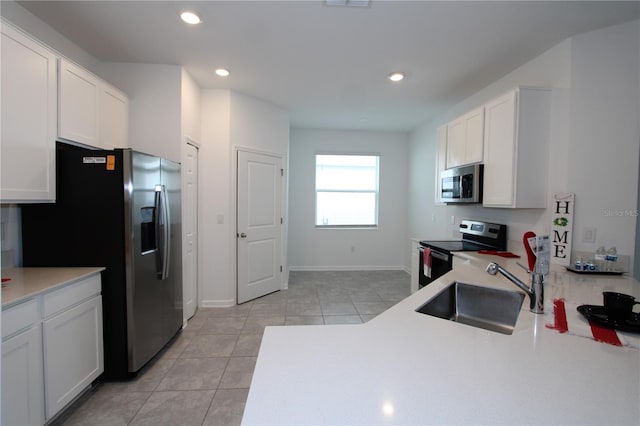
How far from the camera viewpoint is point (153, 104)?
2900mm

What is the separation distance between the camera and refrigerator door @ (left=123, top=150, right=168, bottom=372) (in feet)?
6.98

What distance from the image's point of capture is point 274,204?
13.9ft

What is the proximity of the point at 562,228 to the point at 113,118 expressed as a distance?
3885mm

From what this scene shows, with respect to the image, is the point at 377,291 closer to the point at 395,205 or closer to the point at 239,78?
the point at 395,205

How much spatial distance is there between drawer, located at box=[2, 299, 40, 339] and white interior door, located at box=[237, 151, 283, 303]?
7.32 ft

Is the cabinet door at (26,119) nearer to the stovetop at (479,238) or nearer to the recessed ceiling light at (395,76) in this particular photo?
the recessed ceiling light at (395,76)

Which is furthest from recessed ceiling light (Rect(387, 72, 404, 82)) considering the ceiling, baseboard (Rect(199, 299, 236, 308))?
baseboard (Rect(199, 299, 236, 308))

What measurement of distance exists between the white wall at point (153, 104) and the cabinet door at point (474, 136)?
292 centimetres

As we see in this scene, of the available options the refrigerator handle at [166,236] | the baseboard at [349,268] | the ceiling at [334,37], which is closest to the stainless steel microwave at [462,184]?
the ceiling at [334,37]

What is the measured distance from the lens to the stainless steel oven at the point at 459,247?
292 centimetres

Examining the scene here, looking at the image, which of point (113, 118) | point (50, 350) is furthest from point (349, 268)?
point (50, 350)

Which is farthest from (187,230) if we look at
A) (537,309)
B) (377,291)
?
(537,309)

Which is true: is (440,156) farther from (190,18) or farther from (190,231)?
(190,231)

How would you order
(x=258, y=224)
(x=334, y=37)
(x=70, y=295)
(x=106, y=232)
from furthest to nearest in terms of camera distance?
1. (x=258, y=224)
2. (x=334, y=37)
3. (x=106, y=232)
4. (x=70, y=295)
